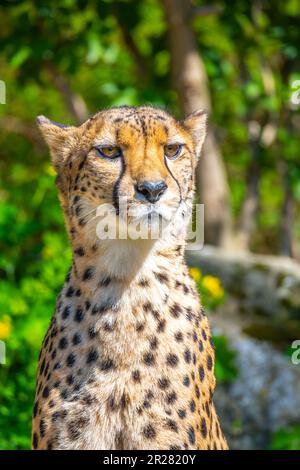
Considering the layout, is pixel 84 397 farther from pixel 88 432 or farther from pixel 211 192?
pixel 211 192

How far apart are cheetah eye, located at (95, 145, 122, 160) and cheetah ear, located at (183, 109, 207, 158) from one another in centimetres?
45

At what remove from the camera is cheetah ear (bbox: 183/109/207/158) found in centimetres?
383

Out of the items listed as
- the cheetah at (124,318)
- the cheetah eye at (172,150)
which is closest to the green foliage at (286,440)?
the cheetah at (124,318)

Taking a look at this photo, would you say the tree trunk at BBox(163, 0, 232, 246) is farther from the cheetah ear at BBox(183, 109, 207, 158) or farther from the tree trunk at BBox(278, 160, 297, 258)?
the cheetah ear at BBox(183, 109, 207, 158)

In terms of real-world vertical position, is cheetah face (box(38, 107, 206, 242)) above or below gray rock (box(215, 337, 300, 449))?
above

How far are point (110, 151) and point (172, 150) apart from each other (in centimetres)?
24

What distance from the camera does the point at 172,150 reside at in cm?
355

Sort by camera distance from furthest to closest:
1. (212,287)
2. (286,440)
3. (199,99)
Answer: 1. (199,99)
2. (212,287)
3. (286,440)

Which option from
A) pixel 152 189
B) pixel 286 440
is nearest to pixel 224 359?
pixel 286 440

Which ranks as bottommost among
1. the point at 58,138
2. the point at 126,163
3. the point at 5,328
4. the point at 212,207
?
the point at 5,328

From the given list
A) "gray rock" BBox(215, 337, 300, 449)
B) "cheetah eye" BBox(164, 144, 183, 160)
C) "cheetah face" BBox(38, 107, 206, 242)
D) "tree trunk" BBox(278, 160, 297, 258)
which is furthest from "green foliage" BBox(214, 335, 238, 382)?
"tree trunk" BBox(278, 160, 297, 258)

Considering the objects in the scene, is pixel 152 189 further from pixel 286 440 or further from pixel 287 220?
pixel 287 220

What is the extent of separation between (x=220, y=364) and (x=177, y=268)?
243 centimetres

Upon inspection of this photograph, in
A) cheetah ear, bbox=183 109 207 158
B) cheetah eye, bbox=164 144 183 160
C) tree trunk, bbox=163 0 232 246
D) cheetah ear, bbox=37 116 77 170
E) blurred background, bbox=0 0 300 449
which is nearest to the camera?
cheetah eye, bbox=164 144 183 160
